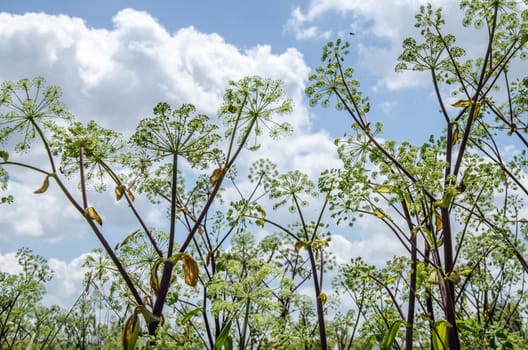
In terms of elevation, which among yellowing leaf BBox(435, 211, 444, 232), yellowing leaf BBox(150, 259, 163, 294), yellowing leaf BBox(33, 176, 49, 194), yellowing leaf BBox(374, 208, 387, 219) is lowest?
yellowing leaf BBox(150, 259, 163, 294)

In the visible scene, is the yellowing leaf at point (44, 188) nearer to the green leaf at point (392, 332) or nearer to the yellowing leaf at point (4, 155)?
the yellowing leaf at point (4, 155)

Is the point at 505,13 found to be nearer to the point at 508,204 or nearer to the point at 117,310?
the point at 508,204

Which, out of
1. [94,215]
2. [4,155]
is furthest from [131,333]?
[4,155]

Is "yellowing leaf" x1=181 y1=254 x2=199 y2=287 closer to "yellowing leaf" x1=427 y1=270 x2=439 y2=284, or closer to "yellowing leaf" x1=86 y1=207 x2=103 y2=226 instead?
"yellowing leaf" x1=86 y1=207 x2=103 y2=226

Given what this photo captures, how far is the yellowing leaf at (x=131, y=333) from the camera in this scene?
12.6ft

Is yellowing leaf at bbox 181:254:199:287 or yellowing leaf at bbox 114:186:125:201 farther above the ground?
yellowing leaf at bbox 114:186:125:201

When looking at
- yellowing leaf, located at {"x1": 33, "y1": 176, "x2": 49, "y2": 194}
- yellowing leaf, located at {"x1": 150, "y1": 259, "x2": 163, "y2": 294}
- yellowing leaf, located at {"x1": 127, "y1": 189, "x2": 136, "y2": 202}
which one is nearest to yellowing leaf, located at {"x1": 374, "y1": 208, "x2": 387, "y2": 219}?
yellowing leaf, located at {"x1": 150, "y1": 259, "x2": 163, "y2": 294}

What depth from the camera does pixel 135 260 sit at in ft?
17.8

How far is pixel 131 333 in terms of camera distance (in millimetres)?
3889

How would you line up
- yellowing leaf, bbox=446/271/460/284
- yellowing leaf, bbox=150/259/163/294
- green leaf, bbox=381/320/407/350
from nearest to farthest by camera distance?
1. yellowing leaf, bbox=446/271/460/284
2. green leaf, bbox=381/320/407/350
3. yellowing leaf, bbox=150/259/163/294

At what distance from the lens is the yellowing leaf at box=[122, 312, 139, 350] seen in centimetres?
384

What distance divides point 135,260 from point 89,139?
1531mm

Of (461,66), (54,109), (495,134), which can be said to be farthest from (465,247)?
(54,109)

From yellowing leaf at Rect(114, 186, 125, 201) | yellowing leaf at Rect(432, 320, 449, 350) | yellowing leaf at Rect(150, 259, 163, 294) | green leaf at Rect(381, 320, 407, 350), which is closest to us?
yellowing leaf at Rect(432, 320, 449, 350)
